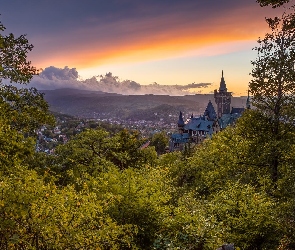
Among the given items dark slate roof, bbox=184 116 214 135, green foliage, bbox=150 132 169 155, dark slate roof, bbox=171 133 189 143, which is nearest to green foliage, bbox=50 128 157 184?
green foliage, bbox=150 132 169 155

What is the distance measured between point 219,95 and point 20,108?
530 feet

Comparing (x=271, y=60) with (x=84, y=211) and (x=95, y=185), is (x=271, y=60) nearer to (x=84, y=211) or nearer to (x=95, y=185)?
(x=95, y=185)

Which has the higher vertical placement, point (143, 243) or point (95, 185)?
point (95, 185)


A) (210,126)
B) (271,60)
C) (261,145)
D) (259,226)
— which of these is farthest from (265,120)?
(210,126)

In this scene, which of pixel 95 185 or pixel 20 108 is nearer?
pixel 20 108

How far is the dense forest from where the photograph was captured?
11.2 m

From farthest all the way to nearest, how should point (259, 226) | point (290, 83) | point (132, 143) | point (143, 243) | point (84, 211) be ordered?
1. point (132, 143)
2. point (290, 83)
3. point (259, 226)
4. point (143, 243)
5. point (84, 211)

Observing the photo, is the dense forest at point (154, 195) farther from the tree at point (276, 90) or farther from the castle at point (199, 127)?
the castle at point (199, 127)

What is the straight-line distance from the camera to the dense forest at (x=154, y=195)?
11.2 m

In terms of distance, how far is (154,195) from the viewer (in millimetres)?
17000

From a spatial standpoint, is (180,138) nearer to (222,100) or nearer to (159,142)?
(159,142)

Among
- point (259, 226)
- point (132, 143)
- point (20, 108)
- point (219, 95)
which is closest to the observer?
point (20, 108)

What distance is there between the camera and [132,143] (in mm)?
43312

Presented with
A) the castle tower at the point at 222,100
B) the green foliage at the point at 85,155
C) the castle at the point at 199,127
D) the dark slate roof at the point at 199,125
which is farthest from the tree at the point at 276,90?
the castle tower at the point at 222,100
